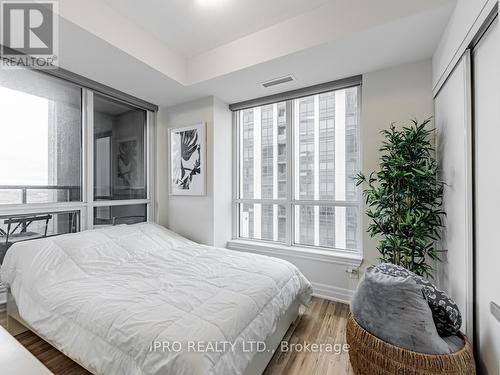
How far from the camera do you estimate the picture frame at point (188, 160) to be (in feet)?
10.5

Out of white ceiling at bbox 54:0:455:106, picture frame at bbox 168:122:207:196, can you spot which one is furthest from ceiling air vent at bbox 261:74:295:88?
picture frame at bbox 168:122:207:196

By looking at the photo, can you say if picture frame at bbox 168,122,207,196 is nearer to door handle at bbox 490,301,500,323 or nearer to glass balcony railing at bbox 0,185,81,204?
glass balcony railing at bbox 0,185,81,204

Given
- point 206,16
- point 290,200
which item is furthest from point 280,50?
point 290,200

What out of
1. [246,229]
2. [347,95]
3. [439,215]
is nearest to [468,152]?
[439,215]

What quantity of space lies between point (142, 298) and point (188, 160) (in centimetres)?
212

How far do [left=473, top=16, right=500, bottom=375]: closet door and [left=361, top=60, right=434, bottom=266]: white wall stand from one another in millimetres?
826

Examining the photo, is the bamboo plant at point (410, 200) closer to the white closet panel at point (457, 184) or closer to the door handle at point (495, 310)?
the white closet panel at point (457, 184)

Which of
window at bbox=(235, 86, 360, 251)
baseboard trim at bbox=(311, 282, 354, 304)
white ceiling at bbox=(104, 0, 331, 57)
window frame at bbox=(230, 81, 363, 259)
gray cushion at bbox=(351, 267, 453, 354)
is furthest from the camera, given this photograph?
Answer: window at bbox=(235, 86, 360, 251)

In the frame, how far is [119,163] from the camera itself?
10.2ft

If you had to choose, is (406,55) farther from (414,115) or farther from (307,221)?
(307,221)

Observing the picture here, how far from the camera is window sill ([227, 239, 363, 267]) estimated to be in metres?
2.60

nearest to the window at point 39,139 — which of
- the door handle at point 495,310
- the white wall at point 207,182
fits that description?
the white wall at point 207,182

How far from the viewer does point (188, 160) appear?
3318 mm

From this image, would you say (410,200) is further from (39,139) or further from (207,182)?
(39,139)
